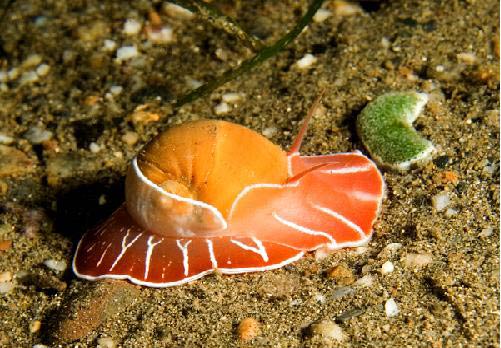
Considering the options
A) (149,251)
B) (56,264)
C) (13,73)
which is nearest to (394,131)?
(149,251)

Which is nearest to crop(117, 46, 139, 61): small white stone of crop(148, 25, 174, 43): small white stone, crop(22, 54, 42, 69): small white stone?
crop(148, 25, 174, 43): small white stone

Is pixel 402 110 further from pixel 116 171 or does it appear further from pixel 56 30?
pixel 56 30

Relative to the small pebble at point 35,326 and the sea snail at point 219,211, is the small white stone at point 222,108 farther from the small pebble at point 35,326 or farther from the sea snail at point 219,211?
the small pebble at point 35,326

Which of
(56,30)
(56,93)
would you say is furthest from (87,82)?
(56,30)

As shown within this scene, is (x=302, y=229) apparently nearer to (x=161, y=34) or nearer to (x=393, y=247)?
(x=393, y=247)

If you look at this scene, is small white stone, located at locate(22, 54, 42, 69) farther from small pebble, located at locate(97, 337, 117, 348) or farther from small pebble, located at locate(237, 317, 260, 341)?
small pebble, located at locate(237, 317, 260, 341)
